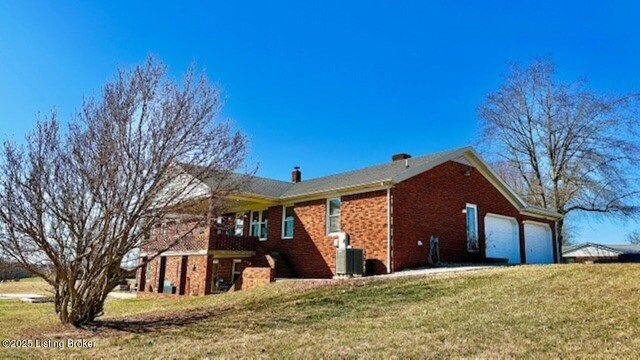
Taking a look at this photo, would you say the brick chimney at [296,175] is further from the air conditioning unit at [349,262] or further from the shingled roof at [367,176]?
the air conditioning unit at [349,262]

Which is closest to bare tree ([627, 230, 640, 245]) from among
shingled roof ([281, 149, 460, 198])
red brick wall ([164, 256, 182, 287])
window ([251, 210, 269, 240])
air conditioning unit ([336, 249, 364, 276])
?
shingled roof ([281, 149, 460, 198])

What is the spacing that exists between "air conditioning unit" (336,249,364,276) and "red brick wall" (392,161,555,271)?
1.21 meters

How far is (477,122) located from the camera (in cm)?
3172

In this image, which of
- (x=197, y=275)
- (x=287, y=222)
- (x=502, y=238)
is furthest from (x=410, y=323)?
(x=502, y=238)

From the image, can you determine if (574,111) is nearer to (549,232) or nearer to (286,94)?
(549,232)

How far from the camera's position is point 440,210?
59.1 ft

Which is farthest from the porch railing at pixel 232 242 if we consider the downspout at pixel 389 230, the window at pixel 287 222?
the downspout at pixel 389 230

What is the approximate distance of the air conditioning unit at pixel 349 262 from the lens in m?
15.6

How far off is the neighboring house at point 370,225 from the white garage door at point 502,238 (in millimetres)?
47

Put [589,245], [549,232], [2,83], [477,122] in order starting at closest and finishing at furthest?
[2,83]
[549,232]
[477,122]
[589,245]

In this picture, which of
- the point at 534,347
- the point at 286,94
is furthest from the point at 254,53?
the point at 534,347

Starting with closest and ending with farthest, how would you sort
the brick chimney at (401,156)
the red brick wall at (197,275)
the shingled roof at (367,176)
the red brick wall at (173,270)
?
1. the shingled roof at (367,176)
2. the red brick wall at (197,275)
3. the red brick wall at (173,270)
4. the brick chimney at (401,156)

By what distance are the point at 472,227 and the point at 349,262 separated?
21.7ft

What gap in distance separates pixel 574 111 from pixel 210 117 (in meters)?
24.5
